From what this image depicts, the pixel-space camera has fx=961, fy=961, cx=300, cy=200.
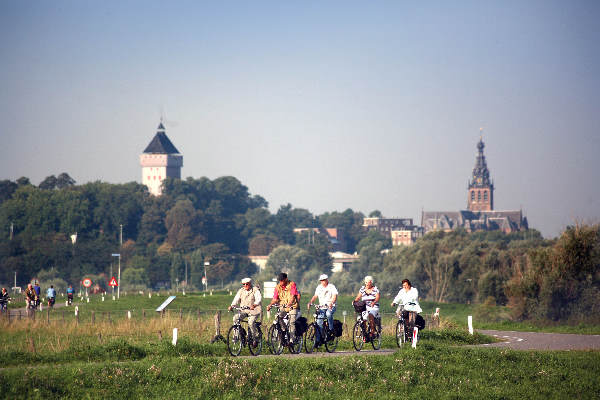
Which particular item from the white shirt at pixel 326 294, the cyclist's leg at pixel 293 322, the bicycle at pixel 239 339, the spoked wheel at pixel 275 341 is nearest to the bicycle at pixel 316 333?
the white shirt at pixel 326 294

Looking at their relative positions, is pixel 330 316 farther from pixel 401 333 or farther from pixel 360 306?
pixel 401 333

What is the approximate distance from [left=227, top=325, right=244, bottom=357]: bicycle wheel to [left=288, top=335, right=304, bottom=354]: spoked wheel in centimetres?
134

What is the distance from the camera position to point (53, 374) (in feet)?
66.7

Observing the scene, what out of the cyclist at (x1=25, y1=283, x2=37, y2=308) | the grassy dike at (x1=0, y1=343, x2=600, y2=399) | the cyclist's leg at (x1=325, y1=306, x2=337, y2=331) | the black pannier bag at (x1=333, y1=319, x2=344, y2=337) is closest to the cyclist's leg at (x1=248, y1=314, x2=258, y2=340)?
the grassy dike at (x1=0, y1=343, x2=600, y2=399)

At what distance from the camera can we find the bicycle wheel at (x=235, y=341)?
23281mm

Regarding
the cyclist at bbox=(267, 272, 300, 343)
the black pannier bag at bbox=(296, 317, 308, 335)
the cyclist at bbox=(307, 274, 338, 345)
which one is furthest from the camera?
the cyclist at bbox=(307, 274, 338, 345)

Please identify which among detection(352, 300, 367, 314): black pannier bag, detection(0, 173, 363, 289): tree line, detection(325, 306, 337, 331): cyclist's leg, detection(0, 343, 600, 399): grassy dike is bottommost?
detection(0, 343, 600, 399): grassy dike

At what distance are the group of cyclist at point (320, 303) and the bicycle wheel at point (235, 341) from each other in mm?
227

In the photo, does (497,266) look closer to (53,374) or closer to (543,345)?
Answer: (543,345)

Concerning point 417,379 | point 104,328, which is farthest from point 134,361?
point 104,328

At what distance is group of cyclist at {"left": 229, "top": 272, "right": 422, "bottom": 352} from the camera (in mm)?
23109

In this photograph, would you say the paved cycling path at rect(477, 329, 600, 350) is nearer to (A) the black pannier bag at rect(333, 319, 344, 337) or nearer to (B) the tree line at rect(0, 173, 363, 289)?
(A) the black pannier bag at rect(333, 319, 344, 337)

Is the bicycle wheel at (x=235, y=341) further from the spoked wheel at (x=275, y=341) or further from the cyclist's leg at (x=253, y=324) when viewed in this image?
the spoked wheel at (x=275, y=341)

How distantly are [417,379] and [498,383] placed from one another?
189 centimetres
